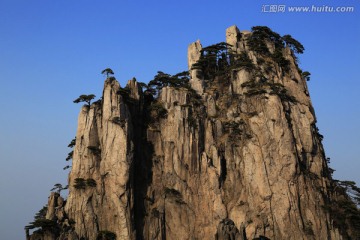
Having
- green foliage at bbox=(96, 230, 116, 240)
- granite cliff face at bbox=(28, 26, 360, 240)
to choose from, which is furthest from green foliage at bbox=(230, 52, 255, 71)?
green foliage at bbox=(96, 230, 116, 240)

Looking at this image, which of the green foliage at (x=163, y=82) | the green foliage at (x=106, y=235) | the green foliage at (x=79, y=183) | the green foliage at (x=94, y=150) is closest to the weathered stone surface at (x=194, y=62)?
the green foliage at (x=163, y=82)

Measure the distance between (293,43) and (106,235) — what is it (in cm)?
5749

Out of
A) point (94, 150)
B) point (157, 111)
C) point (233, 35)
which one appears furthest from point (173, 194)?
point (233, 35)

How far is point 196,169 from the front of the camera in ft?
232

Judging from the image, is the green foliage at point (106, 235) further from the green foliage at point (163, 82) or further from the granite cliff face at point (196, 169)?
the green foliage at point (163, 82)

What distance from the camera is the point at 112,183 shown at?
213 feet

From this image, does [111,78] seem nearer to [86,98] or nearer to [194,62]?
[86,98]

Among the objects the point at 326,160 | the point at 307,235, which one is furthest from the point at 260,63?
the point at 307,235

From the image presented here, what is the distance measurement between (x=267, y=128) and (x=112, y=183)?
27.0 metres

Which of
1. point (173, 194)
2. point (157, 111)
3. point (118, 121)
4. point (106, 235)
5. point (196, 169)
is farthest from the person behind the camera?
point (157, 111)

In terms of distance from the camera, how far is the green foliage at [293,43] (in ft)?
305

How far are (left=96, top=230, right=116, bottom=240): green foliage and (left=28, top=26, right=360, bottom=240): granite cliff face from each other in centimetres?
14

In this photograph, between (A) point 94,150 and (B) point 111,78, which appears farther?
(B) point 111,78

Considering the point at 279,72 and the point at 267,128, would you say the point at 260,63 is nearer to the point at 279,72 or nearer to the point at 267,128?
the point at 279,72
